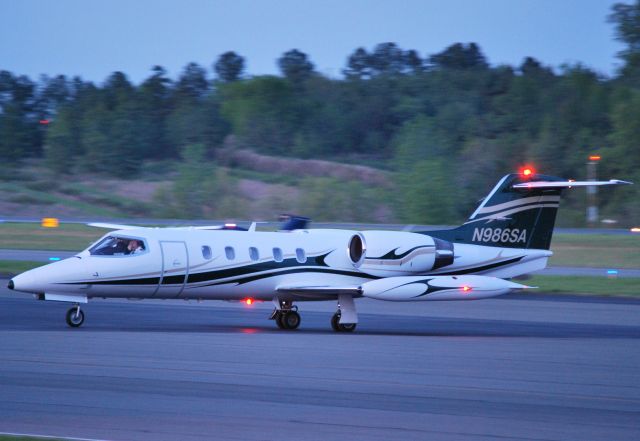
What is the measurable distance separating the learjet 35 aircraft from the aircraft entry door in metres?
0.02

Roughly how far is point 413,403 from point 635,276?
26.5 meters

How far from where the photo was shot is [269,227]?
5288 cm

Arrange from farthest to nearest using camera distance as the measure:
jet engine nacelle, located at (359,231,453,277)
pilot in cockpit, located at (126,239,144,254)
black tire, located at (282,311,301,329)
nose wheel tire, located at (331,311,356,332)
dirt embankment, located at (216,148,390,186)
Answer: dirt embankment, located at (216,148,390,186)
jet engine nacelle, located at (359,231,453,277)
black tire, located at (282,311,301,329)
nose wheel tire, located at (331,311,356,332)
pilot in cockpit, located at (126,239,144,254)

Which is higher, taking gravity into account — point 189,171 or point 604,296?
point 189,171

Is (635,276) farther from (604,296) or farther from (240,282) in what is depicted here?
(240,282)

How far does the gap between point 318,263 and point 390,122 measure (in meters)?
82.5

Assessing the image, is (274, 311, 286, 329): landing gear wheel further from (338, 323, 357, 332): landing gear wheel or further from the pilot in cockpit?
the pilot in cockpit

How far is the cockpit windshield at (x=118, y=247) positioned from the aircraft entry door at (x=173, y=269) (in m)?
0.48

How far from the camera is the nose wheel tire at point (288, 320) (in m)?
21.3

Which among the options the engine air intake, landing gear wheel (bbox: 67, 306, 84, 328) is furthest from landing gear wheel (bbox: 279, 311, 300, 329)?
landing gear wheel (bbox: 67, 306, 84, 328)

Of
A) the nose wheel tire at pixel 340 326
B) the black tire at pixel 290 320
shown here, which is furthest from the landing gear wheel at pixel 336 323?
the black tire at pixel 290 320

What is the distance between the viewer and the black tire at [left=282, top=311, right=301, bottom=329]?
2127 centimetres

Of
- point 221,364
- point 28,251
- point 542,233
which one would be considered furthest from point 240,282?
point 28,251

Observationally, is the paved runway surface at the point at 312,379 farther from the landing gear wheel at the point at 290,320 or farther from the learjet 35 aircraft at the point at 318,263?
the learjet 35 aircraft at the point at 318,263
